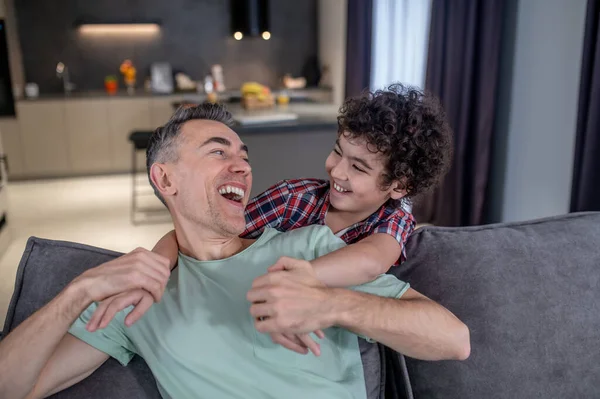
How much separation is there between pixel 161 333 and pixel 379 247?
0.53 meters

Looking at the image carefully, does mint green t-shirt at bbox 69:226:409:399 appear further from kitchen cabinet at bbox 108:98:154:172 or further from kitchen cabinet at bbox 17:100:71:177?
kitchen cabinet at bbox 17:100:71:177

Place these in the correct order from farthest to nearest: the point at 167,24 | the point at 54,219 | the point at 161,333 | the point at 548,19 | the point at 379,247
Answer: the point at 167,24 → the point at 54,219 → the point at 548,19 → the point at 379,247 → the point at 161,333

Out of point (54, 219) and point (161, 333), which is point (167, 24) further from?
point (161, 333)

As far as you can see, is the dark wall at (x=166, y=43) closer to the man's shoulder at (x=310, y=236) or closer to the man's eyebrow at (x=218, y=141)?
the man's eyebrow at (x=218, y=141)

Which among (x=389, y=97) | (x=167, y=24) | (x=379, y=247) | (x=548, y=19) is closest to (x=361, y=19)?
(x=548, y=19)

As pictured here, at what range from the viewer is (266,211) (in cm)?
157

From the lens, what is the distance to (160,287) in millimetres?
1009

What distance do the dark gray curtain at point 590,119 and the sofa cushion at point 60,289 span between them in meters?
1.55

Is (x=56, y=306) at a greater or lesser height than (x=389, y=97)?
lesser

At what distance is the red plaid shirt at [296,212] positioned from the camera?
1.52 meters

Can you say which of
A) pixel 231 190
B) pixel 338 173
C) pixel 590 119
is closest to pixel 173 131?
pixel 231 190

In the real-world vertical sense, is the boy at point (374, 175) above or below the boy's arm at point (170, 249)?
above

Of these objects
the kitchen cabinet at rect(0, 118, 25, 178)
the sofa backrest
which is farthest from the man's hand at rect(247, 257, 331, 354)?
the kitchen cabinet at rect(0, 118, 25, 178)

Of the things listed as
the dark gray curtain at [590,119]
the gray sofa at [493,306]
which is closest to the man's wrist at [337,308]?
the gray sofa at [493,306]
